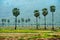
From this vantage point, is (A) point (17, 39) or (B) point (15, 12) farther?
(B) point (15, 12)

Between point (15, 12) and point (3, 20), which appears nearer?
point (15, 12)

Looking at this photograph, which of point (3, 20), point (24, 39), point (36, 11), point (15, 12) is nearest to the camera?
point (24, 39)

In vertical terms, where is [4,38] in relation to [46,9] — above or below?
below

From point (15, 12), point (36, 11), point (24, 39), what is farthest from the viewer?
point (36, 11)

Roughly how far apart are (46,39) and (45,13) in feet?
187

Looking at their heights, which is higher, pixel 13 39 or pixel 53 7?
pixel 53 7

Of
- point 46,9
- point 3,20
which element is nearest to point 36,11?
point 46,9

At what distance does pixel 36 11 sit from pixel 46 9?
658 cm

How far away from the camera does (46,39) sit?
40.3 m

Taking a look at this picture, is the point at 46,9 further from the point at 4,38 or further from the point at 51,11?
the point at 4,38

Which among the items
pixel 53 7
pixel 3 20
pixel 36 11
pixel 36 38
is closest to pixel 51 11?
pixel 53 7

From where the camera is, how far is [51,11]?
312ft

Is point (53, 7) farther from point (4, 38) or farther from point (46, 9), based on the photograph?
point (4, 38)

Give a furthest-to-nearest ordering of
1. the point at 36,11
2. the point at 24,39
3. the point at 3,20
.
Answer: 1. the point at 3,20
2. the point at 36,11
3. the point at 24,39
